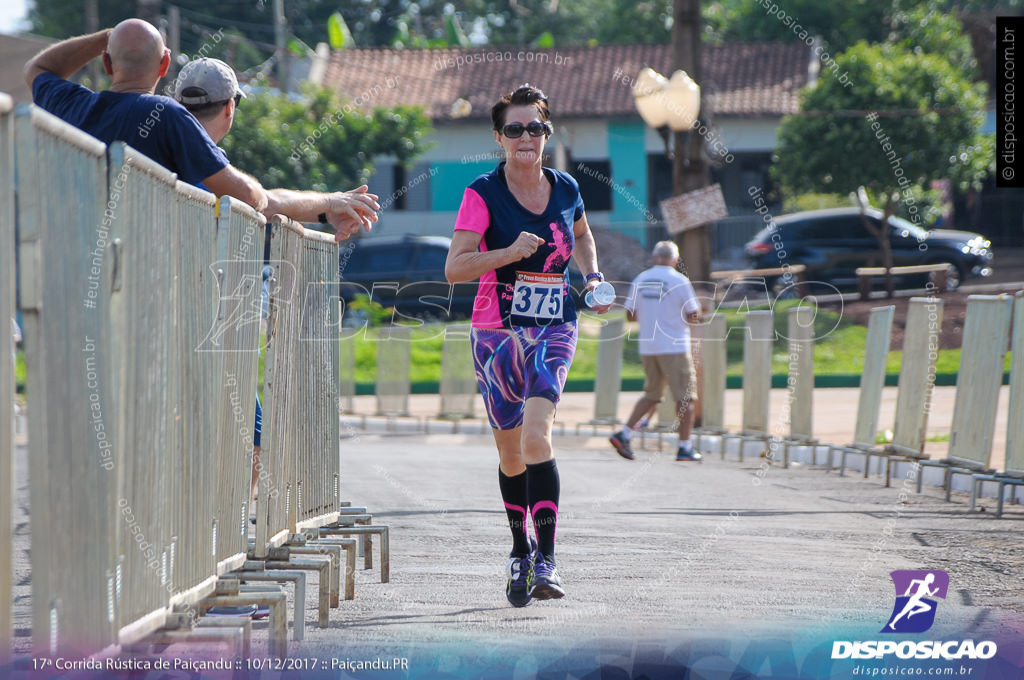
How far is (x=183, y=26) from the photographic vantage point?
50.8 meters

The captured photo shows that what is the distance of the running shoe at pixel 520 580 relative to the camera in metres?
5.23

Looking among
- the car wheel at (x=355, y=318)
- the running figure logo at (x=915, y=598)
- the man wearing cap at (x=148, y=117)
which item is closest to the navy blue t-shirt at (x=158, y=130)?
the man wearing cap at (x=148, y=117)

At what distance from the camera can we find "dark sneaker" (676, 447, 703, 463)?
1287 centimetres

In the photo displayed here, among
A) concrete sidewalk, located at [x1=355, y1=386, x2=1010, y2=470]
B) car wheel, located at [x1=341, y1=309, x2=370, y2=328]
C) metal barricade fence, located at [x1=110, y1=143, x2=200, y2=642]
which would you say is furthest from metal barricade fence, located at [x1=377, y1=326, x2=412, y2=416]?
metal barricade fence, located at [x1=110, y1=143, x2=200, y2=642]

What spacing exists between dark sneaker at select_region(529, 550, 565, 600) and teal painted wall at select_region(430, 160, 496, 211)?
3375 centimetres

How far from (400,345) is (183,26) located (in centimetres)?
3545

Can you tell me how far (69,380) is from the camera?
3.10 metres

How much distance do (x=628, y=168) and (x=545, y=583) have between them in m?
34.0

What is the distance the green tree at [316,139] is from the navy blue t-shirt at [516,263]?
27.1m

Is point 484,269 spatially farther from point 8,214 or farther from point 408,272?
point 408,272

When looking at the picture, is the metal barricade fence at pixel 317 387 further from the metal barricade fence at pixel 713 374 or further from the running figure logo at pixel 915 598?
the metal barricade fence at pixel 713 374

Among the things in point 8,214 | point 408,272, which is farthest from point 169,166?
point 408,272

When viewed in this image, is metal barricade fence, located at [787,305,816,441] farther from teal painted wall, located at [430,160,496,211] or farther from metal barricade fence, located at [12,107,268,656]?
teal painted wall, located at [430,160,496,211]

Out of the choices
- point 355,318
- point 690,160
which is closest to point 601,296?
point 690,160
